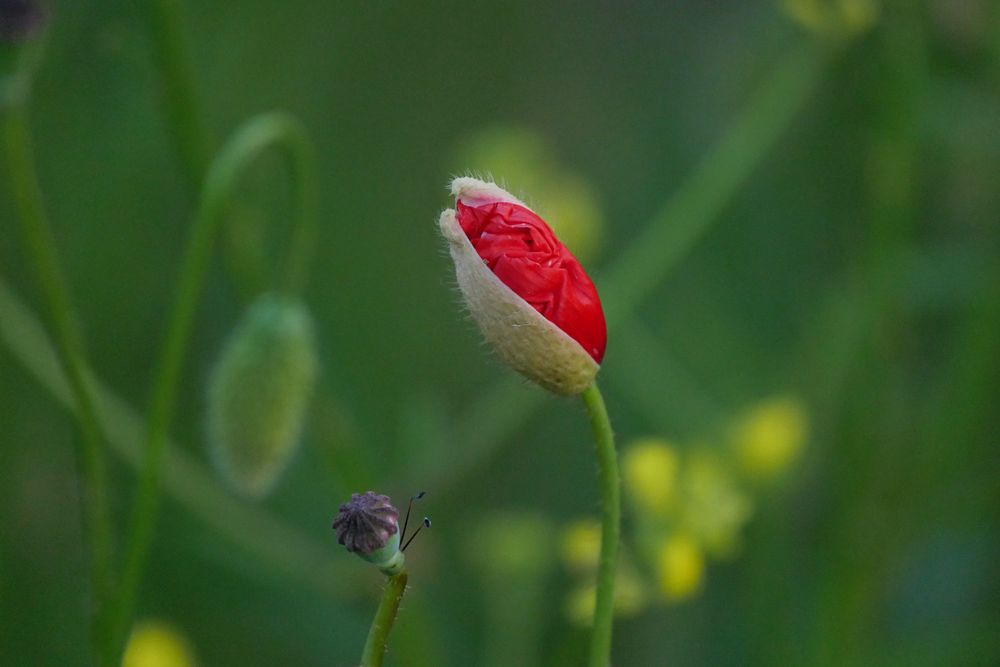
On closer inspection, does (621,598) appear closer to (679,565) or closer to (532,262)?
(679,565)

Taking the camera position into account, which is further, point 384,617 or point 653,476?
point 653,476

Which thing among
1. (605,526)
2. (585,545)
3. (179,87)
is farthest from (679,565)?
(179,87)

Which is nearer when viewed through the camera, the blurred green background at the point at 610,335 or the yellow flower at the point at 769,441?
the yellow flower at the point at 769,441

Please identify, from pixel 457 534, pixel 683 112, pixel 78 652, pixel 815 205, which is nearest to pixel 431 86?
pixel 683 112

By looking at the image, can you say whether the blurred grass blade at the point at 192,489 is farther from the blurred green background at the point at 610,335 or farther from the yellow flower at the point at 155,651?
the yellow flower at the point at 155,651

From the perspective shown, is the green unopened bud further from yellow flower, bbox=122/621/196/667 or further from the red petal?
the red petal

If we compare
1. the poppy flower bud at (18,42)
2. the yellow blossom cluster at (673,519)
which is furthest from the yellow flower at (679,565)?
the poppy flower bud at (18,42)
